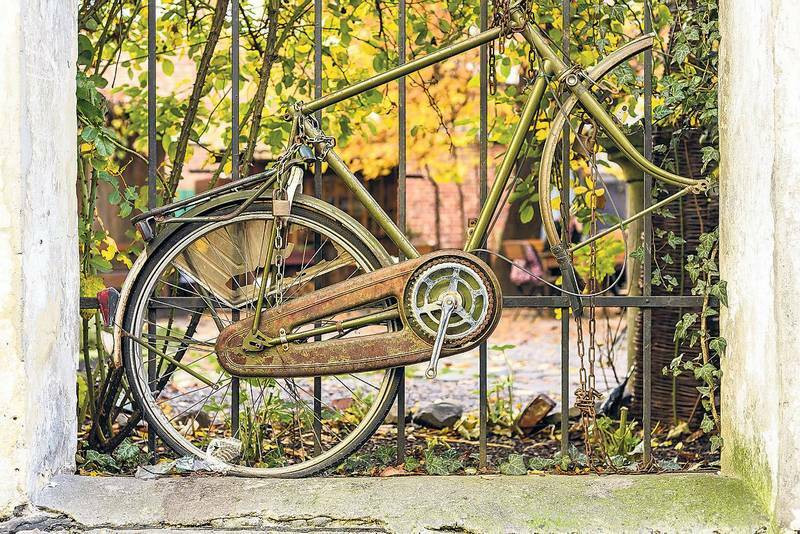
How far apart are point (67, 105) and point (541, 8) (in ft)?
7.31

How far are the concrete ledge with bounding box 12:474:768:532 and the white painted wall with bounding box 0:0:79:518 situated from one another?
197mm

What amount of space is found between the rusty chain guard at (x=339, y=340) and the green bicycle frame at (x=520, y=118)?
0.15 meters

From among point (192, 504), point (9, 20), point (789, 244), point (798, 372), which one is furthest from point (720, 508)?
point (9, 20)

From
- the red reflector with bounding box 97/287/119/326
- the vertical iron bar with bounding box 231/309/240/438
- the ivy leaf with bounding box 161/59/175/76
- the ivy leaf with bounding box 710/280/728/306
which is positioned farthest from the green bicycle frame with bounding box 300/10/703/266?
the ivy leaf with bounding box 161/59/175/76

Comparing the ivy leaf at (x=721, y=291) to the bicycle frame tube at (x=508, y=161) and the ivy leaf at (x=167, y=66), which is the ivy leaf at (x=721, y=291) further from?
the ivy leaf at (x=167, y=66)

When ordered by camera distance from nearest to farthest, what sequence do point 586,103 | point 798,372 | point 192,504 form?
point 798,372 → point 192,504 → point 586,103

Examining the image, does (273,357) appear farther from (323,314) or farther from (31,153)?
(31,153)

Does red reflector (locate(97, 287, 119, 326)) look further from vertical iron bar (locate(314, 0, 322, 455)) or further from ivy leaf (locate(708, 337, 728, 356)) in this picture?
ivy leaf (locate(708, 337, 728, 356))

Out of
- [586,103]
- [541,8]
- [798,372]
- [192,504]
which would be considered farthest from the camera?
[541,8]

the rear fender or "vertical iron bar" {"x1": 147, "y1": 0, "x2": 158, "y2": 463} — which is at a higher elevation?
"vertical iron bar" {"x1": 147, "y1": 0, "x2": 158, "y2": 463}

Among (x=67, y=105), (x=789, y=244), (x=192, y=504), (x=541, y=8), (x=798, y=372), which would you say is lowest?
(x=192, y=504)

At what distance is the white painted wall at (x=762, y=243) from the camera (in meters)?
2.76

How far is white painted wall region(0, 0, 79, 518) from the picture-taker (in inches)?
111

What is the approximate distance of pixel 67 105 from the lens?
3156 mm
